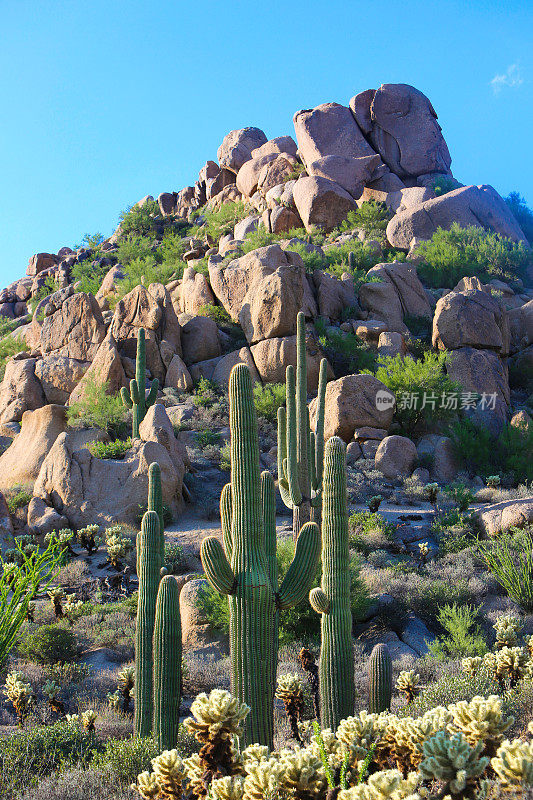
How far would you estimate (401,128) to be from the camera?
39.9 metres

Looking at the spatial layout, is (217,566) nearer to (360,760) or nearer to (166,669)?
(166,669)

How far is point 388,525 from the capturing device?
1148cm

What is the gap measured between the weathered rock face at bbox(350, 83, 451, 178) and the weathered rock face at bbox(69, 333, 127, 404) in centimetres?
2733

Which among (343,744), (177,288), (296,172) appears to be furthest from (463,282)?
(343,744)

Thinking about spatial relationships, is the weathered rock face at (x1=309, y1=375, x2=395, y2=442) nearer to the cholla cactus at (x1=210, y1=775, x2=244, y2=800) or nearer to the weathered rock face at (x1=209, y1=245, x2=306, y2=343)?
the weathered rock face at (x1=209, y1=245, x2=306, y2=343)

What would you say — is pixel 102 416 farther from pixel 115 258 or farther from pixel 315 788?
pixel 115 258

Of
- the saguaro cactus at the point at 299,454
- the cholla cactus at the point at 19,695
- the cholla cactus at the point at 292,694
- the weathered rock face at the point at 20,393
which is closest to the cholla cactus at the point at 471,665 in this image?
the cholla cactus at the point at 292,694

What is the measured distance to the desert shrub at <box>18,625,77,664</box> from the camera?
7.22 meters

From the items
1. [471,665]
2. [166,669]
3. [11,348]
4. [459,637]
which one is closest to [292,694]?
[166,669]

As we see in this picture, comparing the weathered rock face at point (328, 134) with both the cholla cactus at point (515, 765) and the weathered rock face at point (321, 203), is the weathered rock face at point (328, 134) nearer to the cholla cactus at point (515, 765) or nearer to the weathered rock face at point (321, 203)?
the weathered rock face at point (321, 203)

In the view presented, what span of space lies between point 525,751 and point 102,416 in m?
15.9

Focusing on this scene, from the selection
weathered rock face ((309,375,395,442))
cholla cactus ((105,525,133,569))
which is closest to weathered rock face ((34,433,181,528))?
cholla cactus ((105,525,133,569))

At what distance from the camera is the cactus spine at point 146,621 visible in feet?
15.8

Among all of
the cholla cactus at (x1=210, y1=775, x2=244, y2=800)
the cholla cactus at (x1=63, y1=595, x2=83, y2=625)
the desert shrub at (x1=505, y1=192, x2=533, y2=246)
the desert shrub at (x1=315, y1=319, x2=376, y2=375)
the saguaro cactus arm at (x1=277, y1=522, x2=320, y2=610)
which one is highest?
the desert shrub at (x1=505, y1=192, x2=533, y2=246)
